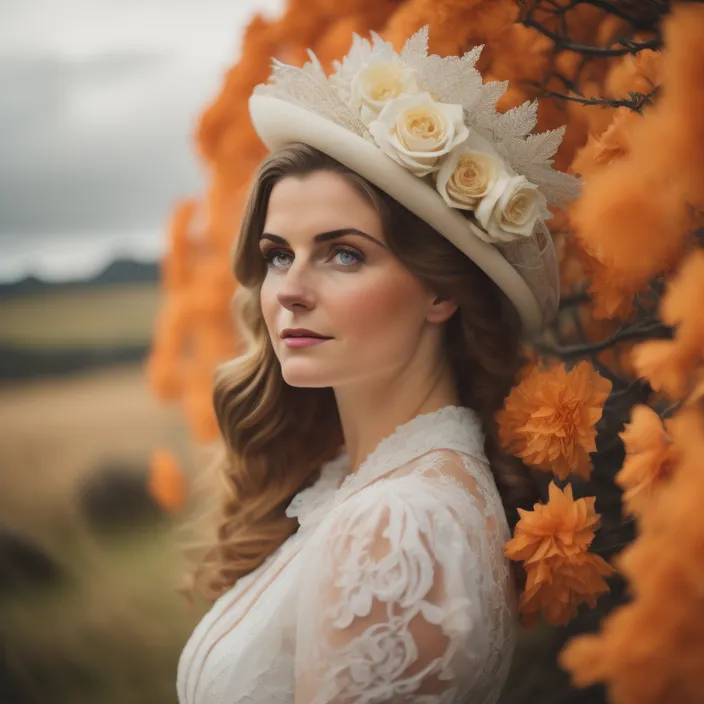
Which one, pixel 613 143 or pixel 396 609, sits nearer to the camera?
pixel 396 609

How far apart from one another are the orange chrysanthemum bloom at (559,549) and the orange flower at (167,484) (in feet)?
6.14

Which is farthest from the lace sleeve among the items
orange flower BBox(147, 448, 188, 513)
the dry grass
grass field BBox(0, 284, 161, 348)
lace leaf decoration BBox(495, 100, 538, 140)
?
grass field BBox(0, 284, 161, 348)

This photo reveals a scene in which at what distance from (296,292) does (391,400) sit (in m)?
0.28

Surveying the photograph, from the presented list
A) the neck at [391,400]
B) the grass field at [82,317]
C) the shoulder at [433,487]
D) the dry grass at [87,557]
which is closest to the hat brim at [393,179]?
the neck at [391,400]

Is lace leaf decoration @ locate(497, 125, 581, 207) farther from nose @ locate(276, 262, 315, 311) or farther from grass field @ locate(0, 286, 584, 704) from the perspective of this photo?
grass field @ locate(0, 286, 584, 704)

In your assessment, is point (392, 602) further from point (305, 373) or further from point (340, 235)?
point (340, 235)

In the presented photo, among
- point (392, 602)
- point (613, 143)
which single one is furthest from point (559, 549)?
point (613, 143)

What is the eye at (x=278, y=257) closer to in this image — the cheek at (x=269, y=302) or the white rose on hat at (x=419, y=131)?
the cheek at (x=269, y=302)

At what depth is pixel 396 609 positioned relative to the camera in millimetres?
1003

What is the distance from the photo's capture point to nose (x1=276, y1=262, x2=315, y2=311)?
3.99ft

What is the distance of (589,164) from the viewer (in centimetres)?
127

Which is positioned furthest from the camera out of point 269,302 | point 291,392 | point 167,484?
point 167,484

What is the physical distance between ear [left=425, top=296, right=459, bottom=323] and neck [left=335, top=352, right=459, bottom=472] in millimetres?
99

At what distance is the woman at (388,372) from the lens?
3.33 ft
